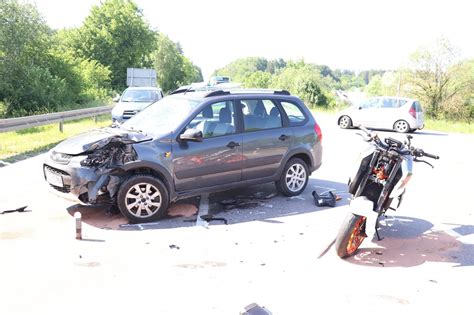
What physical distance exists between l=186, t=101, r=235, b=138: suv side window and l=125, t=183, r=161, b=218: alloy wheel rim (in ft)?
3.48

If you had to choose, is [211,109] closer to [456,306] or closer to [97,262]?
[97,262]

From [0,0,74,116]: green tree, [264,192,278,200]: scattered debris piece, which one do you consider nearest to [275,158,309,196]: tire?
[264,192,278,200]: scattered debris piece

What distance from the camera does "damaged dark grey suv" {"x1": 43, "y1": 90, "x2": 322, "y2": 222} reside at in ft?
18.7

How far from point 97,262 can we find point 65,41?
43891 mm

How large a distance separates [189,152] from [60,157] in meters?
1.78

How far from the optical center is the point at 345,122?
2056 cm

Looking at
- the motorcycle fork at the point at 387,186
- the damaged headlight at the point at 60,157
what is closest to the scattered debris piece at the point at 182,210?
the damaged headlight at the point at 60,157

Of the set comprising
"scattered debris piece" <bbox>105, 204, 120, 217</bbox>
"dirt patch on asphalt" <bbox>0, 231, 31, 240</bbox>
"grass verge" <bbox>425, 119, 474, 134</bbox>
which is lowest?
"grass verge" <bbox>425, 119, 474, 134</bbox>

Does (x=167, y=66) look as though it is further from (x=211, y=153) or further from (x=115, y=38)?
(x=211, y=153)

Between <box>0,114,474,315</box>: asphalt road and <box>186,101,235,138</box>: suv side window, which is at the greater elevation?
<box>186,101,235,138</box>: suv side window

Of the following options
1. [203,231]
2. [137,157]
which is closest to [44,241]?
[137,157]

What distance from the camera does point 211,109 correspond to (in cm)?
645

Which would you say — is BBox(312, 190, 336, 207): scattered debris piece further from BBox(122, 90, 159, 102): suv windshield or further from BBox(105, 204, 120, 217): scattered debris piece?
BBox(122, 90, 159, 102): suv windshield

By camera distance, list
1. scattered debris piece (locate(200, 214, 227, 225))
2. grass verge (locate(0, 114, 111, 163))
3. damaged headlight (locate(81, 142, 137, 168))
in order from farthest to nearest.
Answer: grass verge (locate(0, 114, 111, 163))
scattered debris piece (locate(200, 214, 227, 225))
damaged headlight (locate(81, 142, 137, 168))
